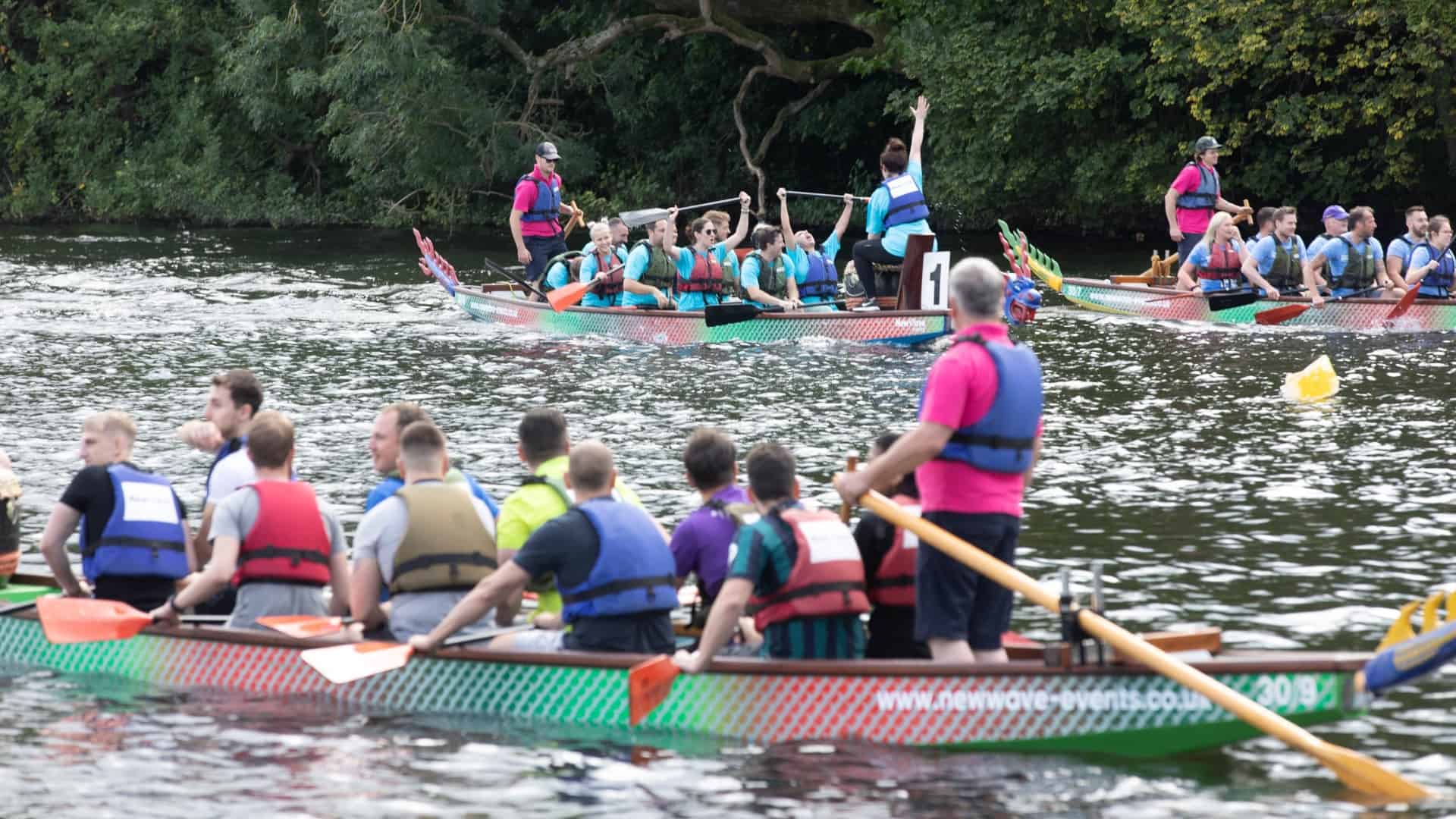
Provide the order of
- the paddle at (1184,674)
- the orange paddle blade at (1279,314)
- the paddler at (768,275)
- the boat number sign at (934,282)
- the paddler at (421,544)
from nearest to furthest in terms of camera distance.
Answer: the paddle at (1184,674) < the paddler at (421,544) < the boat number sign at (934,282) < the paddler at (768,275) < the orange paddle blade at (1279,314)

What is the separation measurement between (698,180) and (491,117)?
5400mm

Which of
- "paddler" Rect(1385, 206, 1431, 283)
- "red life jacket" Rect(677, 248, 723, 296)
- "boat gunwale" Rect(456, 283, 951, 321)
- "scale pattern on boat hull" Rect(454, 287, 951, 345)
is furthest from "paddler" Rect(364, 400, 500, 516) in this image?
"paddler" Rect(1385, 206, 1431, 283)

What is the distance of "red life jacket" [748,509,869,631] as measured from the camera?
716 cm

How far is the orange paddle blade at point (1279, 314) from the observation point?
20516 mm

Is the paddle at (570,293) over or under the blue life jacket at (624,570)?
over

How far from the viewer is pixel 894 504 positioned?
7078 mm

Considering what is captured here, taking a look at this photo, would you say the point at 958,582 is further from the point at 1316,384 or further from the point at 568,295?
the point at 568,295

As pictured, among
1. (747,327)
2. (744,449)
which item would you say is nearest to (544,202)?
(747,327)

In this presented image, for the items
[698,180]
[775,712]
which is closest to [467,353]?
[775,712]

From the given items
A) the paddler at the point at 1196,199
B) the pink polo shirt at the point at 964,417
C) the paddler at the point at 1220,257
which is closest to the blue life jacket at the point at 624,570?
the pink polo shirt at the point at 964,417

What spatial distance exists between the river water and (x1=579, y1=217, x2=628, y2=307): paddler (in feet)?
2.06

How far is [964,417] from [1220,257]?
49.7 feet

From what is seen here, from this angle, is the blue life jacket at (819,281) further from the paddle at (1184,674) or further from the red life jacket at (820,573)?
the paddle at (1184,674)

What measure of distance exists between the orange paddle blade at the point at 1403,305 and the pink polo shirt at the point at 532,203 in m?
9.37
